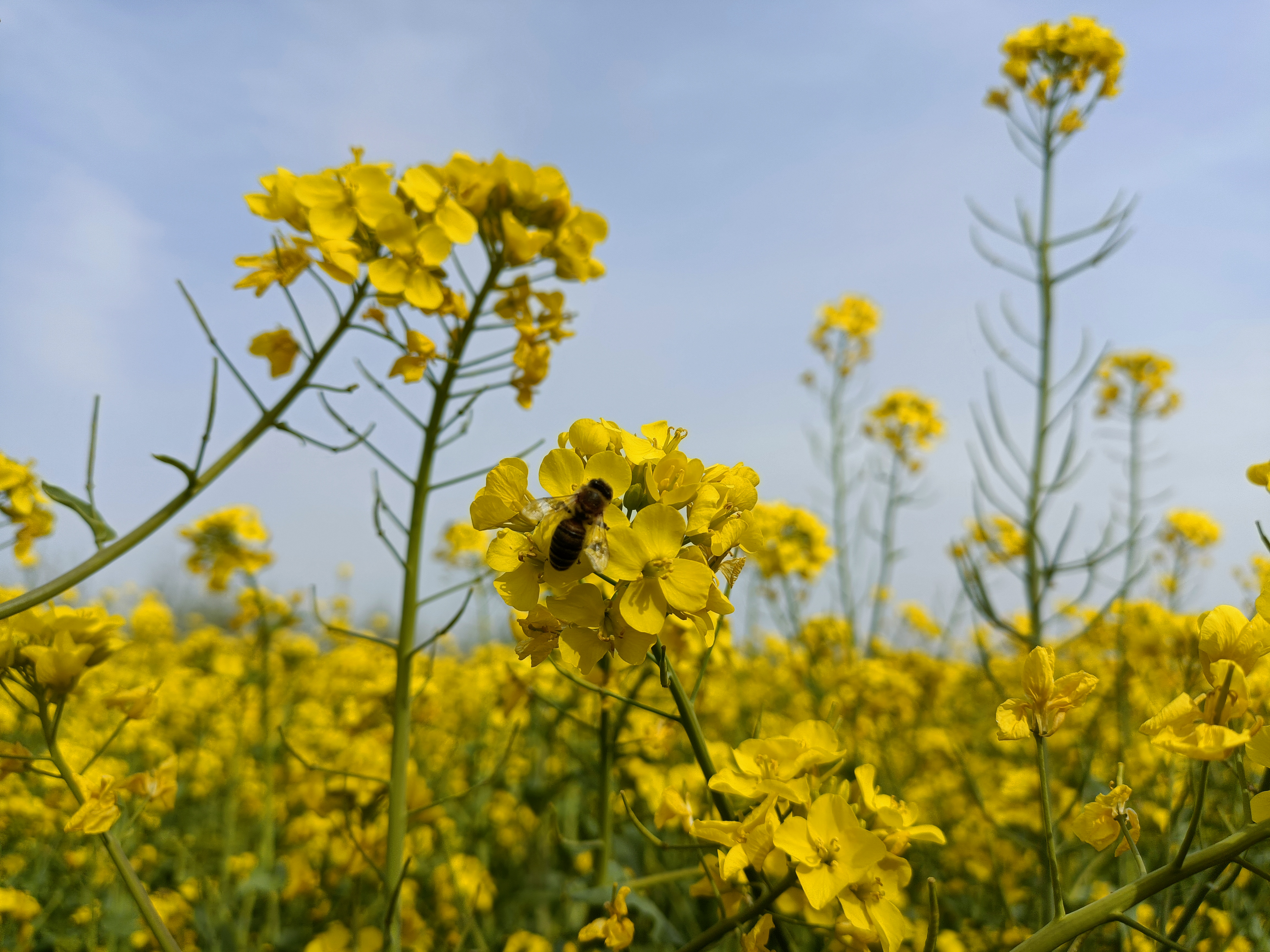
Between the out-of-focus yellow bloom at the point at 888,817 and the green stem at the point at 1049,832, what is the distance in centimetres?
13

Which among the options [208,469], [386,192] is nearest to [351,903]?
[208,469]

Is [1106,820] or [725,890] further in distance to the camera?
[725,890]

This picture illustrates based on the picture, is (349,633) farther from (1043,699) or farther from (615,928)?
(1043,699)

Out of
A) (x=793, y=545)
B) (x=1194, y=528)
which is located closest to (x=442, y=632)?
(x=793, y=545)

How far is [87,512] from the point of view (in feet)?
4.25

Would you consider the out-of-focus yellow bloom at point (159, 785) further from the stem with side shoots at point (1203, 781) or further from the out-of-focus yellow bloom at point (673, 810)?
the stem with side shoots at point (1203, 781)

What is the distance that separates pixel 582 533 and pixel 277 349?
0.99 meters

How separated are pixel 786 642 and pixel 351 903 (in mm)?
2631

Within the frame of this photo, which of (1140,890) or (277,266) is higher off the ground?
(277,266)

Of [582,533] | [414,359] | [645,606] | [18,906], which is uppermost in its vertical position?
[414,359]

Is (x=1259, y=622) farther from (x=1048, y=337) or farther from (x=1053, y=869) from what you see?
(x=1048, y=337)

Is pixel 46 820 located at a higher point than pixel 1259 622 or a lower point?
lower

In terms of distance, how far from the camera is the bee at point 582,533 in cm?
97

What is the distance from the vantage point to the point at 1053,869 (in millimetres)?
882
